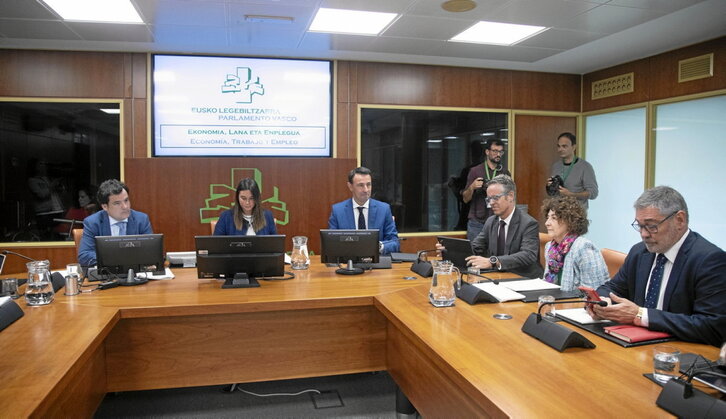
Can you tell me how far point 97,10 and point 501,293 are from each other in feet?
11.8

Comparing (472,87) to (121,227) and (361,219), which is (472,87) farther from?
(121,227)

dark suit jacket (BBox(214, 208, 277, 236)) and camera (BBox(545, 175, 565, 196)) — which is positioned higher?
camera (BBox(545, 175, 565, 196))

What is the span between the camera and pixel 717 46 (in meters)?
4.74

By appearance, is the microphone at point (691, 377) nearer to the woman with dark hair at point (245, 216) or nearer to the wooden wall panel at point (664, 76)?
the woman with dark hair at point (245, 216)

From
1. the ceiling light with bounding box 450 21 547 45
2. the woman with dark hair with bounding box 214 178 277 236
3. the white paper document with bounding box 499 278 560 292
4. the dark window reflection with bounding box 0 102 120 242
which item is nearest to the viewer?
the white paper document with bounding box 499 278 560 292

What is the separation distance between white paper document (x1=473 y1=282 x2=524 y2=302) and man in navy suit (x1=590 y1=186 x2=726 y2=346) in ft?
1.56

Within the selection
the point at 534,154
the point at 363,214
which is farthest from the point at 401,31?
the point at 534,154

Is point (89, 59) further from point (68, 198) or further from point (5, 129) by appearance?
point (68, 198)

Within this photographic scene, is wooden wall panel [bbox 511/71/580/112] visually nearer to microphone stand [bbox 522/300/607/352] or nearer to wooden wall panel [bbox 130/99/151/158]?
wooden wall panel [bbox 130/99/151/158]

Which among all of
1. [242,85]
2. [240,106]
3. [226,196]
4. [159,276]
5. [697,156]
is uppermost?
[242,85]

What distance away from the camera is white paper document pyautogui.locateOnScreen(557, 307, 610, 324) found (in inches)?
78.5

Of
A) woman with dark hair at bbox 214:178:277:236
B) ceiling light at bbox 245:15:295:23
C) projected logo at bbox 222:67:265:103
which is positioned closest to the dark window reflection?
projected logo at bbox 222:67:265:103

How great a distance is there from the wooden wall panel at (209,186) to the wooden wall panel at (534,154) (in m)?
2.19

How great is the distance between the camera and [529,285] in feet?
8.90
